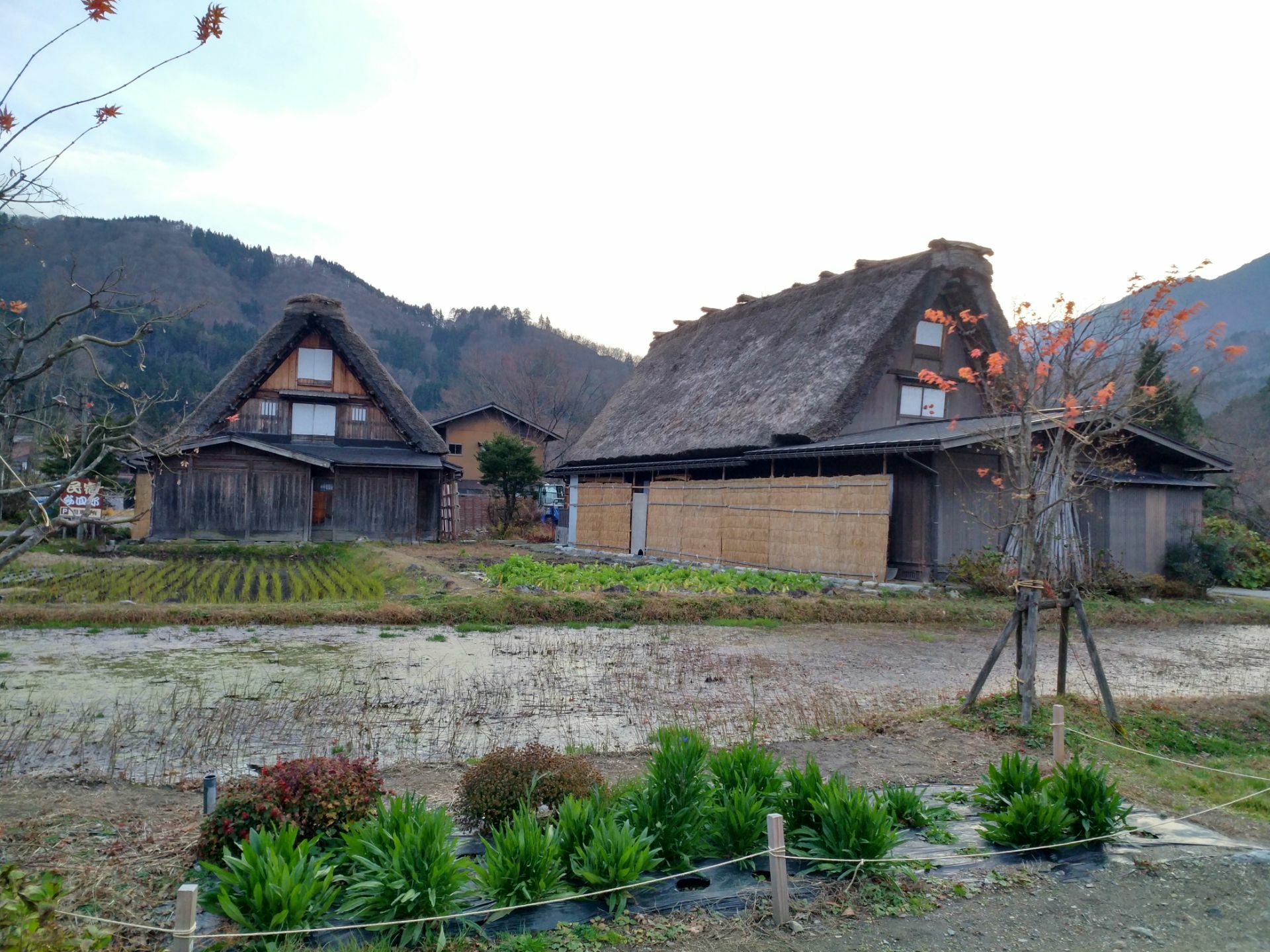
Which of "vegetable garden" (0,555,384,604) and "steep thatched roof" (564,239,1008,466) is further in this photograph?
"steep thatched roof" (564,239,1008,466)

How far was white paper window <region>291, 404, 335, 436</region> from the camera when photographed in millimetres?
28250

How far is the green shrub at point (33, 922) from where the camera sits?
2.69 meters

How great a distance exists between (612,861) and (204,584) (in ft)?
44.9

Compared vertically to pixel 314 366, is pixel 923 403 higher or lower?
lower

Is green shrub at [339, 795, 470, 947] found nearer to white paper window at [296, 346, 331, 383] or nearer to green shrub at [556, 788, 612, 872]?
green shrub at [556, 788, 612, 872]

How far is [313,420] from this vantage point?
1118 inches

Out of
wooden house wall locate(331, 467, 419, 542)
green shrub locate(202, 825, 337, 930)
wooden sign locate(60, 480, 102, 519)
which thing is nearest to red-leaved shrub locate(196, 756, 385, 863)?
green shrub locate(202, 825, 337, 930)

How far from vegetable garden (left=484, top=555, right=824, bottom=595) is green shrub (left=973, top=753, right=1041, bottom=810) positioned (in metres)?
9.33

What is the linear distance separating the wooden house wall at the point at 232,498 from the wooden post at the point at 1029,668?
73.6 feet

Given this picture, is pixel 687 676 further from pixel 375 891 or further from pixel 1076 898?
pixel 375 891

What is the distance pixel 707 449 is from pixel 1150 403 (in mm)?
14080

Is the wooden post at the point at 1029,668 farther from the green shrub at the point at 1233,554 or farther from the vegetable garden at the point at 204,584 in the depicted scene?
the green shrub at the point at 1233,554

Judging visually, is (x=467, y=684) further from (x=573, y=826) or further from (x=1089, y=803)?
(x=1089, y=803)

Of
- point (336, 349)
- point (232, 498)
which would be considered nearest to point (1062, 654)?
point (232, 498)
